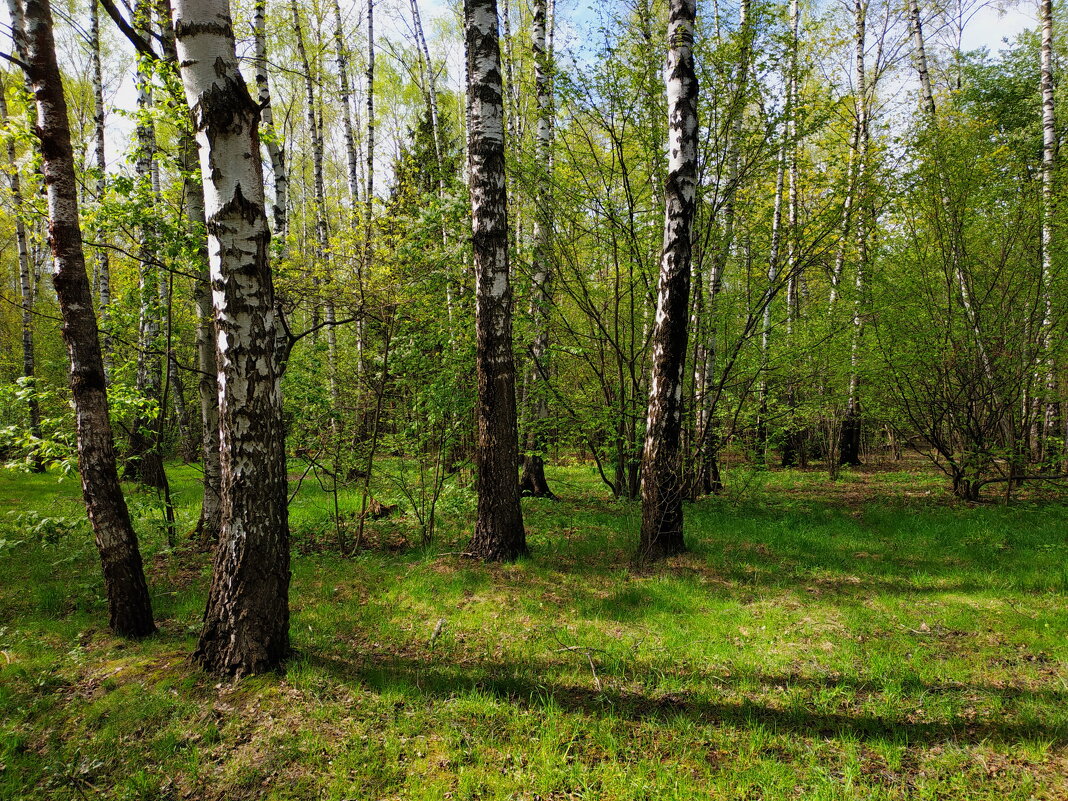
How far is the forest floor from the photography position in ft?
8.00

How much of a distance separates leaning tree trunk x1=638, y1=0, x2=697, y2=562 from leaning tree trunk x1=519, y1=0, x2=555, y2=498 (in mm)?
1983

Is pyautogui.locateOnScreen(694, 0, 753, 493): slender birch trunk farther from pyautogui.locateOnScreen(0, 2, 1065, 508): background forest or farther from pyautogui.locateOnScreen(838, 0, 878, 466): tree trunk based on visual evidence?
pyautogui.locateOnScreen(838, 0, 878, 466): tree trunk

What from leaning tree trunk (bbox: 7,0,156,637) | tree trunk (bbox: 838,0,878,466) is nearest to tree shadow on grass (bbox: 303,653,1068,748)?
leaning tree trunk (bbox: 7,0,156,637)

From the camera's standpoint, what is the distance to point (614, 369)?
10.2 metres

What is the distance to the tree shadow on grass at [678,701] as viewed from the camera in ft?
8.68

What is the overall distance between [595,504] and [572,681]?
5008 millimetres

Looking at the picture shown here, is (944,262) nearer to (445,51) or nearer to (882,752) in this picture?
(882,752)

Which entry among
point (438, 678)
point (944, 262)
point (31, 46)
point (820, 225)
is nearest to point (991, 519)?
point (944, 262)

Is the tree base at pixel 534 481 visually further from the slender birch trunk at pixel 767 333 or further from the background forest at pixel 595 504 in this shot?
the slender birch trunk at pixel 767 333

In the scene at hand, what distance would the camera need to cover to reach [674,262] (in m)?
4.96

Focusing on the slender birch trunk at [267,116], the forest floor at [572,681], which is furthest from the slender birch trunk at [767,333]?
the slender birch trunk at [267,116]

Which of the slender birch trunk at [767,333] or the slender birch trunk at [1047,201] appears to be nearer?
the slender birch trunk at [767,333]

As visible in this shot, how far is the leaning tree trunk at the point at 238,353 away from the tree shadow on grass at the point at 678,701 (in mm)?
603

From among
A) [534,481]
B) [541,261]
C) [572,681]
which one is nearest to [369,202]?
[541,261]
